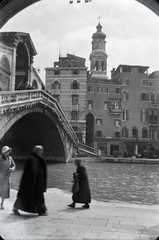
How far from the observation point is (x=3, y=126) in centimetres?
1070

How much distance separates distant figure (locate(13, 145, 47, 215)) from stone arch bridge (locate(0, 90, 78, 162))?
5.45m

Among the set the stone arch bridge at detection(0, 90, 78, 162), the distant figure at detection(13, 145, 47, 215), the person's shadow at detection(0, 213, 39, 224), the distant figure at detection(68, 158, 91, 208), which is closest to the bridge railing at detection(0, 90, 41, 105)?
the stone arch bridge at detection(0, 90, 78, 162)

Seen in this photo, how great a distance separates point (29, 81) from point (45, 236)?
1556 centimetres

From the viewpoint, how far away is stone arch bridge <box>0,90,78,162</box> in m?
11.1

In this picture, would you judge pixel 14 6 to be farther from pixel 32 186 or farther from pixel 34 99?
pixel 34 99

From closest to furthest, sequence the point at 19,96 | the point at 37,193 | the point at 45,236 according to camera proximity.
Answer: the point at 45,236 < the point at 37,193 < the point at 19,96

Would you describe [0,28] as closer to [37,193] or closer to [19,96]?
[37,193]

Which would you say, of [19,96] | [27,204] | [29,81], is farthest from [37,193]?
[29,81]

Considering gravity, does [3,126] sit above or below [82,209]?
above

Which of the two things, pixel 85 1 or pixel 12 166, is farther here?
pixel 12 166

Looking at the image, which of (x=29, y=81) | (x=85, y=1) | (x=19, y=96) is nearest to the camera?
(x=85, y=1)

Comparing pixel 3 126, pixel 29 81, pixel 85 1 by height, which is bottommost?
pixel 3 126

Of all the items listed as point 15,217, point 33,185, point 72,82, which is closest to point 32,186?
point 33,185

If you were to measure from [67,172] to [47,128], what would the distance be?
254 inches
